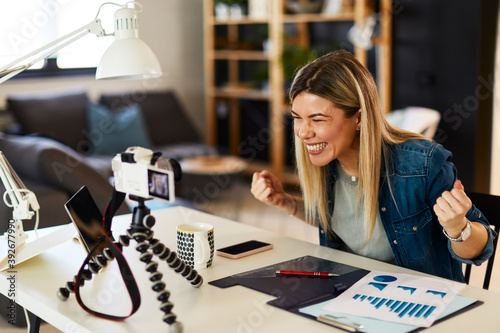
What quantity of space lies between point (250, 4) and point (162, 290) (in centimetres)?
472

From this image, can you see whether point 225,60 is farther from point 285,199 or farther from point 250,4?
point 285,199

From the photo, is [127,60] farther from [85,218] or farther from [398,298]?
[398,298]

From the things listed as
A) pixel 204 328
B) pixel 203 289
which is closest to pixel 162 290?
Result: pixel 204 328

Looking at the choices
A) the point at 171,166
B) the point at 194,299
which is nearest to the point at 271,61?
the point at 194,299

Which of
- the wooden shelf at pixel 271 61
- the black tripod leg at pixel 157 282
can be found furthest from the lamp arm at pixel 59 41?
the wooden shelf at pixel 271 61

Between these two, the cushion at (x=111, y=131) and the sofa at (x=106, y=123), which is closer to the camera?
the sofa at (x=106, y=123)

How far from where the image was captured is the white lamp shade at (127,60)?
1535 mm

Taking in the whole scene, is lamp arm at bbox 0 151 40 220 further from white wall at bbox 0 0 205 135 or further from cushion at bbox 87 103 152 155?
white wall at bbox 0 0 205 135

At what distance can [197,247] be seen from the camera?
1.61m

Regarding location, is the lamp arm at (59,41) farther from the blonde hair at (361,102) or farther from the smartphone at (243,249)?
the smartphone at (243,249)

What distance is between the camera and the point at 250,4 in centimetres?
568

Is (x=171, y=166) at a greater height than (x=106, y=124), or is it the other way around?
(x=171, y=166)

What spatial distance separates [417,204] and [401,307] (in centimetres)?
48

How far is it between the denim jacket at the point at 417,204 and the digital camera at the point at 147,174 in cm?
74
